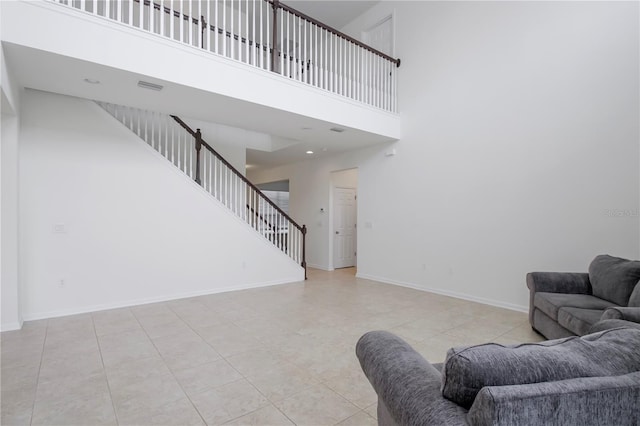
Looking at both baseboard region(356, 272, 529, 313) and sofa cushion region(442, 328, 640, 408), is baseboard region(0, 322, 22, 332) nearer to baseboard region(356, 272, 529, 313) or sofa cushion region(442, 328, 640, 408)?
sofa cushion region(442, 328, 640, 408)

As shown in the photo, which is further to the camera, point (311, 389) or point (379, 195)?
point (379, 195)

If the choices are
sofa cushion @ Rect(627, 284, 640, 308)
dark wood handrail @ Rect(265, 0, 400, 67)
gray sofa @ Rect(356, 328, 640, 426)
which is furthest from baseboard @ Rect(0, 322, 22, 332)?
Answer: sofa cushion @ Rect(627, 284, 640, 308)

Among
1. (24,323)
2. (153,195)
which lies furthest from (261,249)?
(24,323)

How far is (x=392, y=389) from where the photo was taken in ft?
4.03

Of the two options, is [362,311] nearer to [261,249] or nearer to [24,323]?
[261,249]

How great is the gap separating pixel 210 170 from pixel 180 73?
2.11m

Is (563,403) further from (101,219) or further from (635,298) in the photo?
(101,219)

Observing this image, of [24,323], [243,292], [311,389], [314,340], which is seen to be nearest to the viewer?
[311,389]

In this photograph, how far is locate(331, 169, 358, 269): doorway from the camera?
7.59 metres

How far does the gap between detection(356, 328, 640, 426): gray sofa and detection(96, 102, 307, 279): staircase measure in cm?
480

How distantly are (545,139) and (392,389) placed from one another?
13.9 feet

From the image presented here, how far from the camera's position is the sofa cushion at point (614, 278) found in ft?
9.35

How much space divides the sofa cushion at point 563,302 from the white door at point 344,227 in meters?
4.71

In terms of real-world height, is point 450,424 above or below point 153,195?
below
